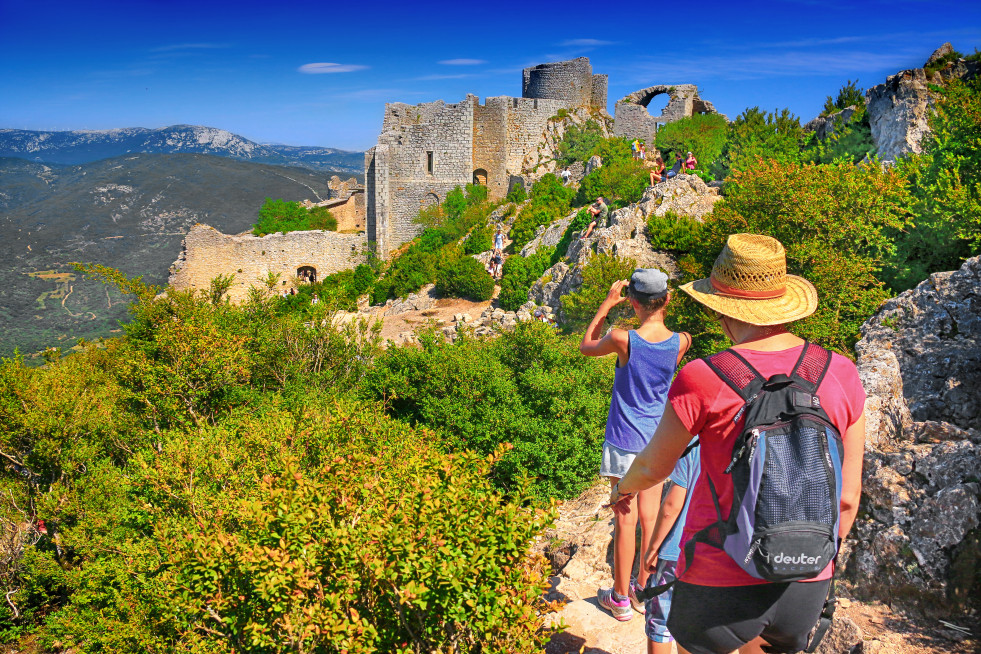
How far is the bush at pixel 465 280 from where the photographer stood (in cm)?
2012

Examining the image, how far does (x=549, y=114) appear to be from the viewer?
29.6 metres

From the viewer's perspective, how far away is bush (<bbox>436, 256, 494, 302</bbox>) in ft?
66.0

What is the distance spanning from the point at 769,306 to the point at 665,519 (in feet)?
3.48

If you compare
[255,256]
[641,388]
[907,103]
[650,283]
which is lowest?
[255,256]

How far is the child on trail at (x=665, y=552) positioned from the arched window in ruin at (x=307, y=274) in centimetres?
2576

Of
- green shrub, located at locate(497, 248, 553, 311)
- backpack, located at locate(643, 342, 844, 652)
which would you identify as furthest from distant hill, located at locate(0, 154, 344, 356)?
backpack, located at locate(643, 342, 844, 652)

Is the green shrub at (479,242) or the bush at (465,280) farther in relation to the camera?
the green shrub at (479,242)

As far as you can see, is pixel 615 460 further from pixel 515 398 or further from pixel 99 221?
pixel 99 221

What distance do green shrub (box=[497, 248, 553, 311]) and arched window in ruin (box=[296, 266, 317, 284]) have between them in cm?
1132

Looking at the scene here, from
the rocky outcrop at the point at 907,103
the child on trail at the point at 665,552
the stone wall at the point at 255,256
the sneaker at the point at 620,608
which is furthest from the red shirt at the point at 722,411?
the stone wall at the point at 255,256

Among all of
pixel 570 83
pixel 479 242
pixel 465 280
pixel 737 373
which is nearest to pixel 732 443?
pixel 737 373

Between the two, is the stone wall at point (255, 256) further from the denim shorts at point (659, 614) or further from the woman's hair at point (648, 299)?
the denim shorts at point (659, 614)

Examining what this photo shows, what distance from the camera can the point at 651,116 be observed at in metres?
28.9

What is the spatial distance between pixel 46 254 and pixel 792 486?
6773 cm
